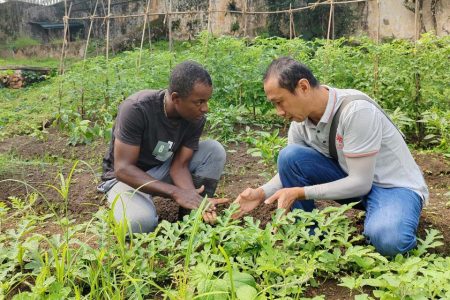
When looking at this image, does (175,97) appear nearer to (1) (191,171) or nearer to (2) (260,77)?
(1) (191,171)

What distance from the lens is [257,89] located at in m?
6.73

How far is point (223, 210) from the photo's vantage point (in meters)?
3.15

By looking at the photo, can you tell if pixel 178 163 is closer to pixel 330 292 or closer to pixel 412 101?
pixel 330 292

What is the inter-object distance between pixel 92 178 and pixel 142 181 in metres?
1.83

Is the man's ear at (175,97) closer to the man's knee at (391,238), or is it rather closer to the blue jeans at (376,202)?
the blue jeans at (376,202)

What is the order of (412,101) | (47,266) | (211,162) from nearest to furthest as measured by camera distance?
1. (47,266)
2. (211,162)
3. (412,101)

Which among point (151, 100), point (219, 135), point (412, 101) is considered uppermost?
point (151, 100)

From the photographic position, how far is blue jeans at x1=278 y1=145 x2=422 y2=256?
110 inches

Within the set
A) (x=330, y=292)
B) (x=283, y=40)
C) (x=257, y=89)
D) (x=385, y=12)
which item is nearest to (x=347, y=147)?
(x=330, y=292)

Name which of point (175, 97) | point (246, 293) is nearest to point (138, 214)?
point (175, 97)

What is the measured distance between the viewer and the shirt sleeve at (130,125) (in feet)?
11.2

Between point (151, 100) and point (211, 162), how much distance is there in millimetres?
646

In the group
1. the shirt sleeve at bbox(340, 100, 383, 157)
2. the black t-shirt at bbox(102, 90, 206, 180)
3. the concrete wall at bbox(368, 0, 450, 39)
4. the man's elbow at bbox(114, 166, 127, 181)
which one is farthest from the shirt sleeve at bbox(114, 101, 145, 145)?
the concrete wall at bbox(368, 0, 450, 39)

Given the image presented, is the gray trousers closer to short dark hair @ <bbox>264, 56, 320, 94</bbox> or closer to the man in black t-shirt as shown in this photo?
the man in black t-shirt
